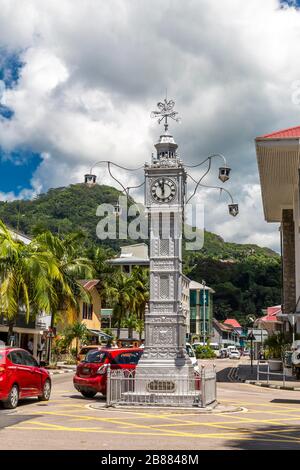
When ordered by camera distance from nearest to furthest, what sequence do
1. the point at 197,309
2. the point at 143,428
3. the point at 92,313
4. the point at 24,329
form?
1. the point at 143,428
2. the point at 24,329
3. the point at 92,313
4. the point at 197,309

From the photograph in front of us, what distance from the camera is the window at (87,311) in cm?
5866

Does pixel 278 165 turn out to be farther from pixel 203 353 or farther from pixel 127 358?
pixel 203 353

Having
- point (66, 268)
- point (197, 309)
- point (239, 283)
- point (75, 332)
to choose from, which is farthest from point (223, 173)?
point (239, 283)

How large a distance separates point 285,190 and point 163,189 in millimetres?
25856

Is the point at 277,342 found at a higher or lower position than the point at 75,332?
lower

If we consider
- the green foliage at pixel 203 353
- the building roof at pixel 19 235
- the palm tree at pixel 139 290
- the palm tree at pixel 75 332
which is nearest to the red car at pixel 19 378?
the building roof at pixel 19 235

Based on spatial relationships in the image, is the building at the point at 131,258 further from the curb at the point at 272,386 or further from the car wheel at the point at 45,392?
the car wheel at the point at 45,392

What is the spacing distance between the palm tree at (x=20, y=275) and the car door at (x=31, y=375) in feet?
40.1

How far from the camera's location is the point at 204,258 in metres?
141

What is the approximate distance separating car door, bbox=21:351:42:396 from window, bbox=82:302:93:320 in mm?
40931

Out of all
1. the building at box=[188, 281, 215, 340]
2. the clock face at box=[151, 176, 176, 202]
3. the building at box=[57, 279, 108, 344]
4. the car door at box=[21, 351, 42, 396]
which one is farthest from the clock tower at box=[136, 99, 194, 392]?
the building at box=[188, 281, 215, 340]

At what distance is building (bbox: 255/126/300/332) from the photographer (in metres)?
32.9
